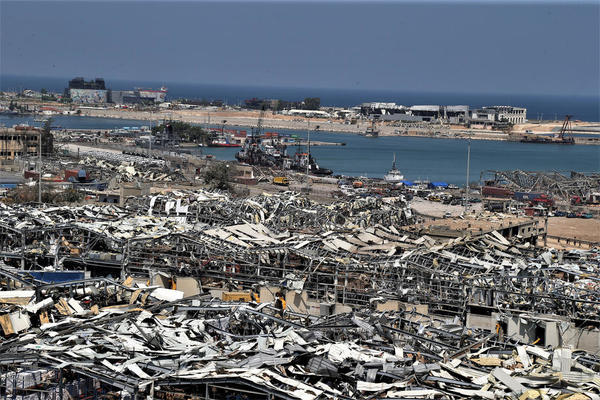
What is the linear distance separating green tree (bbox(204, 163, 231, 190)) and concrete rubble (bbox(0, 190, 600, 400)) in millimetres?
12183

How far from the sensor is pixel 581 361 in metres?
10.6

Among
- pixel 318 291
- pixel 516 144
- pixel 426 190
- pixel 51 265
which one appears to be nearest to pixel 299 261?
pixel 318 291

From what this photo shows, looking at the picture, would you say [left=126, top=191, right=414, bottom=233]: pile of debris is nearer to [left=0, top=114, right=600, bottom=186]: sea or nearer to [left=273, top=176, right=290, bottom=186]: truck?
[left=273, top=176, right=290, bottom=186]: truck

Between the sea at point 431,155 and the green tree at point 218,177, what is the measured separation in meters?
22.0

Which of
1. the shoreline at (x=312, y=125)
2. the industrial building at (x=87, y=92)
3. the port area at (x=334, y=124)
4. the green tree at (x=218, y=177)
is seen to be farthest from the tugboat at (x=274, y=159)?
the industrial building at (x=87, y=92)

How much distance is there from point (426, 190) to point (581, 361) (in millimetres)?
35462

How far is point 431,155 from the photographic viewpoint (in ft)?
286

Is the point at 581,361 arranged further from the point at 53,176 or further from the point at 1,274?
the point at 53,176

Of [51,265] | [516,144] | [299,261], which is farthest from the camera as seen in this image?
[516,144]

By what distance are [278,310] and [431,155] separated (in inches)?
3006

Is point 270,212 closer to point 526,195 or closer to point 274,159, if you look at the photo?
point 526,195

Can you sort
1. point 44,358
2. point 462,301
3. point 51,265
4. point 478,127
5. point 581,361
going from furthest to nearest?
point 478,127 → point 51,265 → point 462,301 → point 581,361 → point 44,358

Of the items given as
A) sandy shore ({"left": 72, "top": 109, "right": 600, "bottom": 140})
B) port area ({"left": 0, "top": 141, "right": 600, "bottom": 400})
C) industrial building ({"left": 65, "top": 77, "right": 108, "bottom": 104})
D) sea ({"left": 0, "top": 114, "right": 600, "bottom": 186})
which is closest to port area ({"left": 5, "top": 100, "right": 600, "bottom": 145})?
sandy shore ({"left": 72, "top": 109, "right": 600, "bottom": 140})

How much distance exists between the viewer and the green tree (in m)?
37.0
